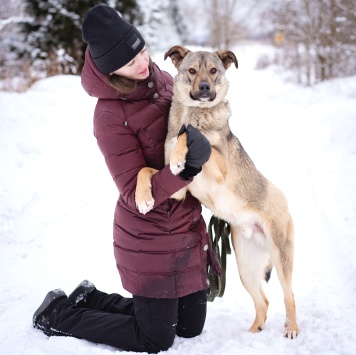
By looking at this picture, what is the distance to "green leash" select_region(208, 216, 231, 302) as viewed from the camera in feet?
8.99

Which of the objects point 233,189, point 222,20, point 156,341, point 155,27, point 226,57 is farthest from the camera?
point 222,20

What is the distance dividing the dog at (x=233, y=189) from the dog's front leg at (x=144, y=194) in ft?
0.94

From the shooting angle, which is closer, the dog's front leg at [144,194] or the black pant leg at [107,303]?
the dog's front leg at [144,194]

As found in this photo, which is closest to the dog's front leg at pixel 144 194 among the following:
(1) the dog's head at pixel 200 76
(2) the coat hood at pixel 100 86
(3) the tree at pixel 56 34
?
(2) the coat hood at pixel 100 86

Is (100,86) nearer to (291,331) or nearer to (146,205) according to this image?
(146,205)

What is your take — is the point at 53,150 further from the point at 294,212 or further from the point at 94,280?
the point at 294,212

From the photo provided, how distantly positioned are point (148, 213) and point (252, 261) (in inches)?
36.2

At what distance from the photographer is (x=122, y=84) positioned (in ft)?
7.48

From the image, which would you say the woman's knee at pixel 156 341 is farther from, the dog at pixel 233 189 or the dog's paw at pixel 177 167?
the dog's paw at pixel 177 167

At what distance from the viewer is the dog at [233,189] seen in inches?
101

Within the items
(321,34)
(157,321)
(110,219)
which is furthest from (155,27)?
(157,321)

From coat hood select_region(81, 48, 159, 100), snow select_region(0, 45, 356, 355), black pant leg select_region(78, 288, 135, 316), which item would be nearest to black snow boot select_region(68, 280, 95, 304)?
black pant leg select_region(78, 288, 135, 316)

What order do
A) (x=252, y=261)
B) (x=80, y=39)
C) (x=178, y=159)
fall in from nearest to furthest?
1. (x=178, y=159)
2. (x=252, y=261)
3. (x=80, y=39)

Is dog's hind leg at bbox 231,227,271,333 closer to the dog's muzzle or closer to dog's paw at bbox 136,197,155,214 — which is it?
dog's paw at bbox 136,197,155,214
